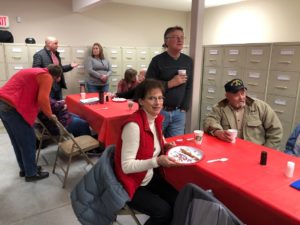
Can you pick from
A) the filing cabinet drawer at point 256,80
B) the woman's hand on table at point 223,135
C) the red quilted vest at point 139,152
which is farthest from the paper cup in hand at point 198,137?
the filing cabinet drawer at point 256,80

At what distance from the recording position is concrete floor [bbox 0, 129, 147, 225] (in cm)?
219

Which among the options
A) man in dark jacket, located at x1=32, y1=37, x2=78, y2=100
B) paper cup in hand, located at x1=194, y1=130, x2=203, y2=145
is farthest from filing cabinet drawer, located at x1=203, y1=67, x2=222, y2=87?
man in dark jacket, located at x1=32, y1=37, x2=78, y2=100

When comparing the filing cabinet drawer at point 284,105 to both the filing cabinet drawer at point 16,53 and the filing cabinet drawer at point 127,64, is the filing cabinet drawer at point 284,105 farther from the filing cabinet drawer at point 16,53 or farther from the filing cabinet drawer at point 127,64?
the filing cabinet drawer at point 16,53

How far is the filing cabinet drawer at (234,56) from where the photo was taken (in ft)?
12.7

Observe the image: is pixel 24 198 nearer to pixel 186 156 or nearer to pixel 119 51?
pixel 186 156

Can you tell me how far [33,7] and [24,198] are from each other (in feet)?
14.4

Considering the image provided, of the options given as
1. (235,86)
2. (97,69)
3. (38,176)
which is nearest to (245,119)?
(235,86)

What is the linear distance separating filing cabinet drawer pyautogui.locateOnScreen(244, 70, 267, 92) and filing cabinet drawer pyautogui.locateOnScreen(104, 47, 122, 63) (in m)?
2.95

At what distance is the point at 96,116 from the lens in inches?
117

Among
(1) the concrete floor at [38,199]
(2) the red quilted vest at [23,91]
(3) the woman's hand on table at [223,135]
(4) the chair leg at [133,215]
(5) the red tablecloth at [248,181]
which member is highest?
(2) the red quilted vest at [23,91]

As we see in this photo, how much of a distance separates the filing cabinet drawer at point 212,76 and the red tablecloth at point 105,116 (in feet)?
5.52

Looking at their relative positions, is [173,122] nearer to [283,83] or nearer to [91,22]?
[283,83]

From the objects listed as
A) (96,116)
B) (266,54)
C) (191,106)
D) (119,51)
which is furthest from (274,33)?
(96,116)

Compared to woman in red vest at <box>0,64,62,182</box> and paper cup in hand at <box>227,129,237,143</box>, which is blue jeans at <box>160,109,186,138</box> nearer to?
paper cup in hand at <box>227,129,237,143</box>
